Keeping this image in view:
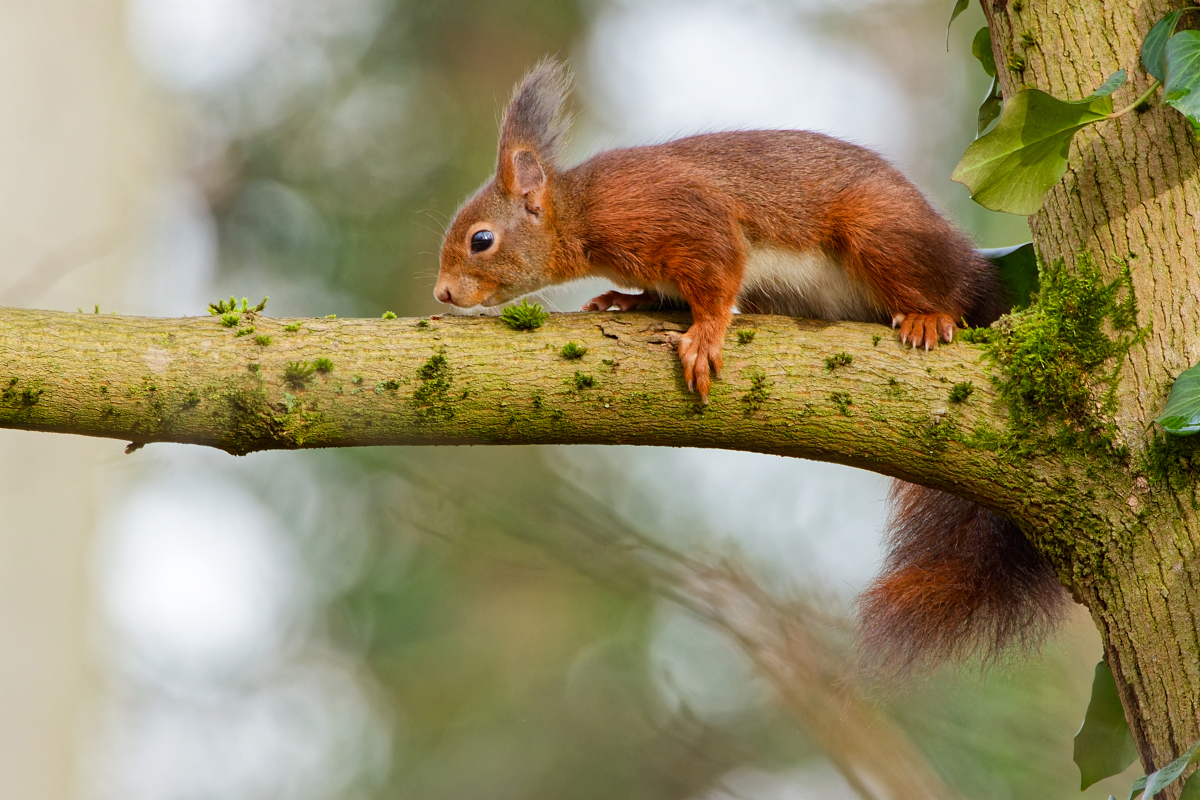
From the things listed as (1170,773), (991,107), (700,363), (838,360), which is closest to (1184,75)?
(838,360)

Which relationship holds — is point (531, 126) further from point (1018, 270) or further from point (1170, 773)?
point (1170, 773)

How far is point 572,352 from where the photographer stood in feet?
6.32

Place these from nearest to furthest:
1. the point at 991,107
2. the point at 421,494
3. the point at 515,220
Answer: the point at 991,107 → the point at 515,220 → the point at 421,494

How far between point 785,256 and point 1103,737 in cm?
139

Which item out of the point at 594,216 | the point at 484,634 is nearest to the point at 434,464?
the point at 484,634

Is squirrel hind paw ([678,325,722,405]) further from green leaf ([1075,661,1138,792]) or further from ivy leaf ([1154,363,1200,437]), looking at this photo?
green leaf ([1075,661,1138,792])

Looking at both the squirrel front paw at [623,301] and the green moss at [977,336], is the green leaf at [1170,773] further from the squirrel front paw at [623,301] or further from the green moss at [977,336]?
the squirrel front paw at [623,301]

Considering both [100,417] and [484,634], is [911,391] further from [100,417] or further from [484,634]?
[484,634]

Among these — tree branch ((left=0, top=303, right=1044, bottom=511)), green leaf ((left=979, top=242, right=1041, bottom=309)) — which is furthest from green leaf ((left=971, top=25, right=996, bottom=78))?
tree branch ((left=0, top=303, right=1044, bottom=511))

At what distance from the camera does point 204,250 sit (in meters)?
6.04

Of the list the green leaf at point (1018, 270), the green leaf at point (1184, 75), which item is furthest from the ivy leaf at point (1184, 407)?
the green leaf at point (1018, 270)

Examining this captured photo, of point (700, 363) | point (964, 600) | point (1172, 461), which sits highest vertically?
point (700, 363)

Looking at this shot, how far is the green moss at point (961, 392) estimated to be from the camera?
1.88m

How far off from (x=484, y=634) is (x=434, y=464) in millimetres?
1398
